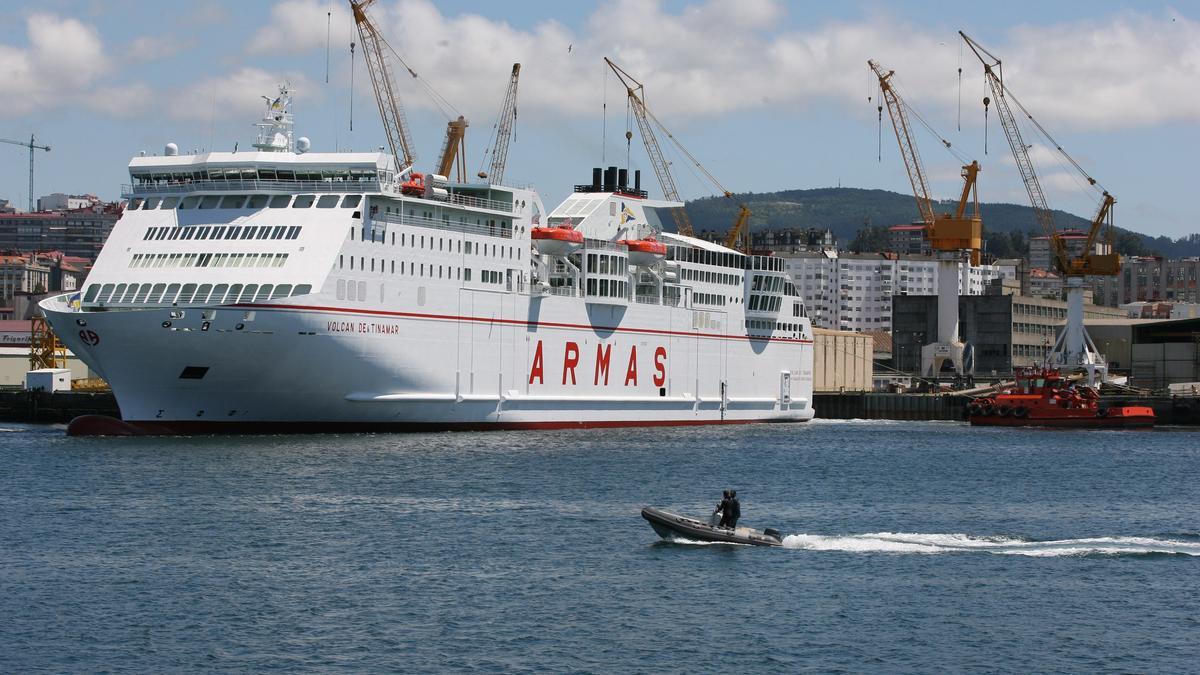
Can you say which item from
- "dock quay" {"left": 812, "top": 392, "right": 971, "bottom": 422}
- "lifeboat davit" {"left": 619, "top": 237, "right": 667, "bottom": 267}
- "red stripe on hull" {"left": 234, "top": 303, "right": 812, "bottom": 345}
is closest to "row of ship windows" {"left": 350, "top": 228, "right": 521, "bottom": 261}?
"red stripe on hull" {"left": 234, "top": 303, "right": 812, "bottom": 345}

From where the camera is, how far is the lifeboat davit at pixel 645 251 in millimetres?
70500

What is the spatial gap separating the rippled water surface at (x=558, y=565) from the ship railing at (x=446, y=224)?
29.4ft

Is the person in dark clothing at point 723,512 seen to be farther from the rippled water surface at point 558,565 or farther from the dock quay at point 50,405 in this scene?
the dock quay at point 50,405

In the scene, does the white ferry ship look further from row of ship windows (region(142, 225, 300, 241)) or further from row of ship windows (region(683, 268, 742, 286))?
row of ship windows (region(683, 268, 742, 286))

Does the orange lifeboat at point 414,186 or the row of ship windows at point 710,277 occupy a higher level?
the orange lifeboat at point 414,186

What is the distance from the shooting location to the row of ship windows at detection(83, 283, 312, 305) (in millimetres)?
52219

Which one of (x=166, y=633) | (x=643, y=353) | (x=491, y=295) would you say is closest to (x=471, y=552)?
(x=166, y=633)

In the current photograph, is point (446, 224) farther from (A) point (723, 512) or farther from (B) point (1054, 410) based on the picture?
(B) point (1054, 410)

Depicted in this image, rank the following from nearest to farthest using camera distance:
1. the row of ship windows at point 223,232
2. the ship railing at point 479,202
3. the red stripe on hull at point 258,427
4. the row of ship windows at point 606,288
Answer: the red stripe on hull at point 258,427 → the row of ship windows at point 223,232 → the ship railing at point 479,202 → the row of ship windows at point 606,288

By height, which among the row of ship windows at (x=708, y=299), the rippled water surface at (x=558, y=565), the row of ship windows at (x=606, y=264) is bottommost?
the rippled water surface at (x=558, y=565)

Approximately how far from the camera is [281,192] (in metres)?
56.3

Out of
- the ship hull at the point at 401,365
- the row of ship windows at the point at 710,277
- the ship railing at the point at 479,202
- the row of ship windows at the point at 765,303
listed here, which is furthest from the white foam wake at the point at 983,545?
the row of ship windows at the point at 765,303

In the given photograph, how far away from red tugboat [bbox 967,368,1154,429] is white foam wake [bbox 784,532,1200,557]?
4567 cm

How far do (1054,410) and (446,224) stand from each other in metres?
35.2
